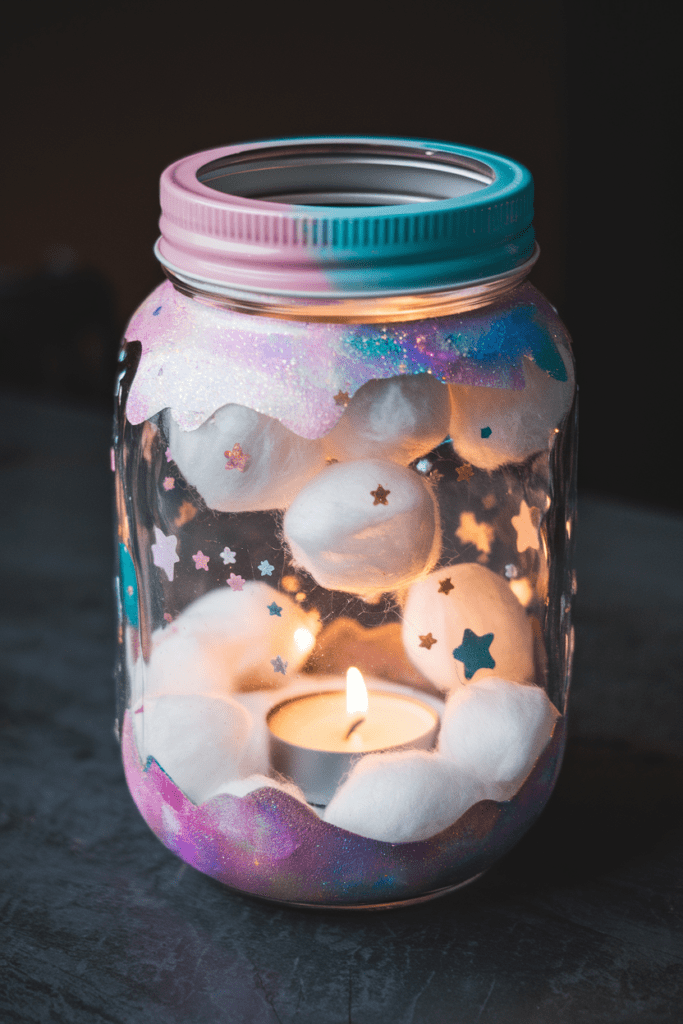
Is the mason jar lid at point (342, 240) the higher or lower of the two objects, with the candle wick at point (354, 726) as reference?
higher

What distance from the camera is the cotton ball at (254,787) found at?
542 millimetres

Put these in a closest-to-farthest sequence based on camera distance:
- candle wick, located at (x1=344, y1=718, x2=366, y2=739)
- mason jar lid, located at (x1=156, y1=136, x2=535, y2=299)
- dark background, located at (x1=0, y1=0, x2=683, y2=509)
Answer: mason jar lid, located at (x1=156, y1=136, x2=535, y2=299) < candle wick, located at (x1=344, y1=718, x2=366, y2=739) < dark background, located at (x1=0, y1=0, x2=683, y2=509)

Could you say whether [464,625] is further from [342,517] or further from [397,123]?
[397,123]

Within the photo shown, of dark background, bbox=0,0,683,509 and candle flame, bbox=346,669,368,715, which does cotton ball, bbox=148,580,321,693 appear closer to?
candle flame, bbox=346,669,368,715

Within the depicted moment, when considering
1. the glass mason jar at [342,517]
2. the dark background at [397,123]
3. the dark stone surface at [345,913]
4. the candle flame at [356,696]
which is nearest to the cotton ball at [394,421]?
the glass mason jar at [342,517]

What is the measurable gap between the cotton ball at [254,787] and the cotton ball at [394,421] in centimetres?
17

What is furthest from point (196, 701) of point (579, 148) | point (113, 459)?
point (579, 148)

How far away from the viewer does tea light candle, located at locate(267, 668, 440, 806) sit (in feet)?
1.82

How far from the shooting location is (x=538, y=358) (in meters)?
0.55

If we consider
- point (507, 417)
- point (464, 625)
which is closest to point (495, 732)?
point (464, 625)

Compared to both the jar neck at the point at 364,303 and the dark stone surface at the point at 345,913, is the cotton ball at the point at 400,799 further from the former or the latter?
the jar neck at the point at 364,303

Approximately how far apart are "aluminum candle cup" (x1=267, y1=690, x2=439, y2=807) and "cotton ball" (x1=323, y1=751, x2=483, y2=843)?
0.02 meters

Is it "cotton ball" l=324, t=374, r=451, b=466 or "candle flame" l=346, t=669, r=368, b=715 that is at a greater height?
"cotton ball" l=324, t=374, r=451, b=466

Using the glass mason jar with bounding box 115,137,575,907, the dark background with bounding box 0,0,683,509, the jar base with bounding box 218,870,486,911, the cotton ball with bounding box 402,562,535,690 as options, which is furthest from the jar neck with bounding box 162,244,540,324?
the dark background with bounding box 0,0,683,509
